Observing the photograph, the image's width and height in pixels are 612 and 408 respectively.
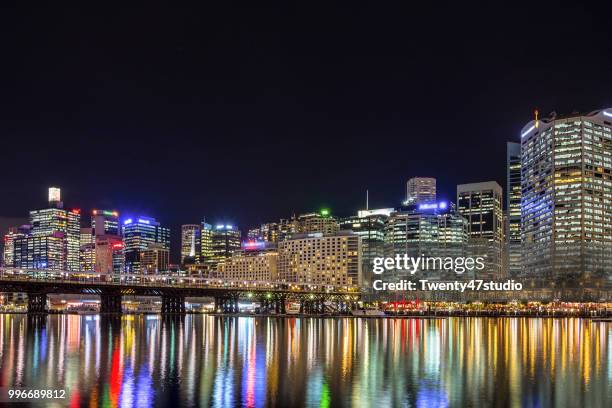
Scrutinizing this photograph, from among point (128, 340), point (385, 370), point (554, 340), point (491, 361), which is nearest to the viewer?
point (385, 370)

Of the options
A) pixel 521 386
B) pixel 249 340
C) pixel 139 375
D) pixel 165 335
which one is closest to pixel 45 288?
pixel 165 335

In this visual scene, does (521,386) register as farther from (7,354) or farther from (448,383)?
(7,354)

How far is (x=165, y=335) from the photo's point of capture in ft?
304

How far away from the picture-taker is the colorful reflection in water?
4125 cm

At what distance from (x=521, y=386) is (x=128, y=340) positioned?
156ft

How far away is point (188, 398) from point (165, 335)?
53.4 meters

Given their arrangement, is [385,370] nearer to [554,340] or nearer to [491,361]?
[491,361]

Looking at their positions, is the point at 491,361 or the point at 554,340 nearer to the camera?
the point at 491,361

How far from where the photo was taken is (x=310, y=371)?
5300 cm

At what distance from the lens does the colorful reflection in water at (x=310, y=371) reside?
41250 mm

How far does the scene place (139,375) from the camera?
49.9 m

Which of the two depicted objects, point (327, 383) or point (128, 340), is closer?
point (327, 383)

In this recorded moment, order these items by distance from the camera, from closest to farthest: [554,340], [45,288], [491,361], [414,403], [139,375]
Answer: [414,403], [139,375], [491,361], [554,340], [45,288]

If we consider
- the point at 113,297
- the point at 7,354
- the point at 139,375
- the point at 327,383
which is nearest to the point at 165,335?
the point at 7,354
